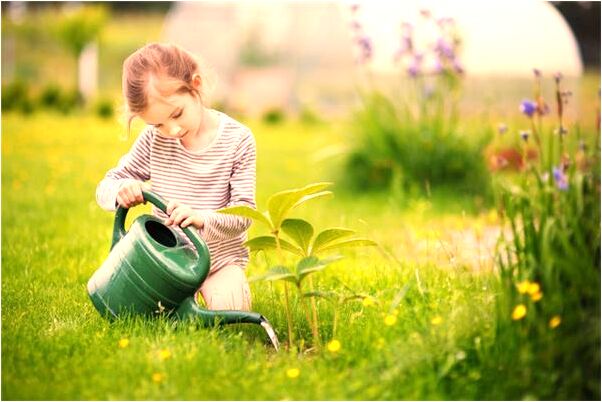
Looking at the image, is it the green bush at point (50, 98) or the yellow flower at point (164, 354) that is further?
the green bush at point (50, 98)

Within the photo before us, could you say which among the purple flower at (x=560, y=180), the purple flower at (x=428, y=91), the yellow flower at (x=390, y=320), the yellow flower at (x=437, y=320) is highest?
the purple flower at (x=560, y=180)

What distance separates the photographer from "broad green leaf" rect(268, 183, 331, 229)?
7.81 feet

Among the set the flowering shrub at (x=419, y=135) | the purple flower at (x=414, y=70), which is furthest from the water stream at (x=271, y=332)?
the purple flower at (x=414, y=70)

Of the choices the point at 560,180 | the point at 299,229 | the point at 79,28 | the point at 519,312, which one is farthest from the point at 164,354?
the point at 79,28

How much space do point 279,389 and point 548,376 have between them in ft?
2.31

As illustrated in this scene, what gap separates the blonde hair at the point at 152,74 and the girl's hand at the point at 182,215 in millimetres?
329

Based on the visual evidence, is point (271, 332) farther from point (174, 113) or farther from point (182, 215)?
point (174, 113)

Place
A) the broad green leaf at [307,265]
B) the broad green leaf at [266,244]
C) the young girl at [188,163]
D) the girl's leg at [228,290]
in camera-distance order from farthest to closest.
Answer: the girl's leg at [228,290] < the young girl at [188,163] < the broad green leaf at [266,244] < the broad green leaf at [307,265]

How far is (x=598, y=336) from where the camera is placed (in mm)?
2189

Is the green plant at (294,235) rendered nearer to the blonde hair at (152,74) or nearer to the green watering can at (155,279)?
the green watering can at (155,279)

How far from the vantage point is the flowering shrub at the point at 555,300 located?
2191 millimetres

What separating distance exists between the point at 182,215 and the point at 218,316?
12.9 inches

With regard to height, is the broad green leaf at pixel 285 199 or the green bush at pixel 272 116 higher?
the broad green leaf at pixel 285 199

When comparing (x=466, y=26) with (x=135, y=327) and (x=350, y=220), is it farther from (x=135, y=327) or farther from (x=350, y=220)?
(x=135, y=327)
